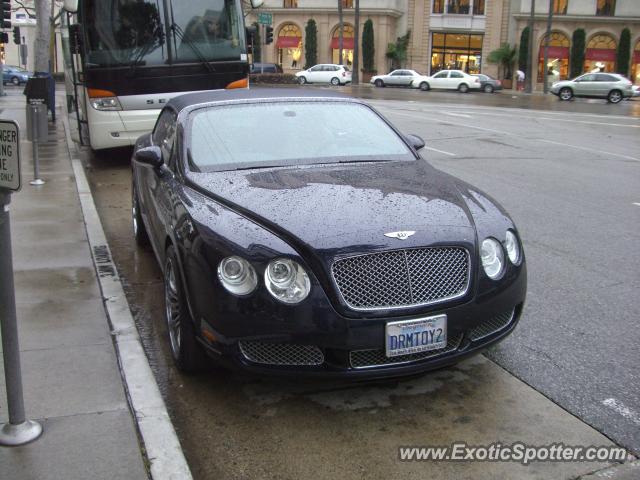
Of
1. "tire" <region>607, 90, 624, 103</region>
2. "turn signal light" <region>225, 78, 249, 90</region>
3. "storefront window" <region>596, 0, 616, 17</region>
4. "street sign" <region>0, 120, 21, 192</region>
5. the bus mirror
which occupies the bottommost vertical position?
"tire" <region>607, 90, 624, 103</region>

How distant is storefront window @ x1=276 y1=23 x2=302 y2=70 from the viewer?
6222 centimetres

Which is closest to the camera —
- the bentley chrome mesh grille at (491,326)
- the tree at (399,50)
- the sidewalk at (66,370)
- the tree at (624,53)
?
the sidewalk at (66,370)

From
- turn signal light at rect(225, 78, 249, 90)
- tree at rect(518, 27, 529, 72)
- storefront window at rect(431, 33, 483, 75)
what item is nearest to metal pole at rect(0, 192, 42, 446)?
turn signal light at rect(225, 78, 249, 90)

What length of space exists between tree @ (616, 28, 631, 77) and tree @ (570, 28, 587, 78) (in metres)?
2.63

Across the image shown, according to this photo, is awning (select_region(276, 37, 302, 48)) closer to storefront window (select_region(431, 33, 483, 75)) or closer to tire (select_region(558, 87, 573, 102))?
storefront window (select_region(431, 33, 483, 75))

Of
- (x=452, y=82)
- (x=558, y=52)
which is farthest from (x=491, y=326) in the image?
(x=558, y=52)

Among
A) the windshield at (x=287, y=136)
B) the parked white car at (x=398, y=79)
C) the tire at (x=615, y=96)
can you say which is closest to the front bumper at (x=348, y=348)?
the windshield at (x=287, y=136)

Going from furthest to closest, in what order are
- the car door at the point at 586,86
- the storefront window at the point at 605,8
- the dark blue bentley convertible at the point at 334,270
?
1. the storefront window at the point at 605,8
2. the car door at the point at 586,86
3. the dark blue bentley convertible at the point at 334,270

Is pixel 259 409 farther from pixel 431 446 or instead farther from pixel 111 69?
pixel 111 69

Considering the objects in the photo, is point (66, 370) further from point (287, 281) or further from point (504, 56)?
point (504, 56)

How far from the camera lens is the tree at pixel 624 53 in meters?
54.1

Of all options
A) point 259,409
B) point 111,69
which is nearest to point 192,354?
point 259,409

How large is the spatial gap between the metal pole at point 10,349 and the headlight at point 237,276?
1.00 meters

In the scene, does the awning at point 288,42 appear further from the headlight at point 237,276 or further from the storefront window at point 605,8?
the headlight at point 237,276
